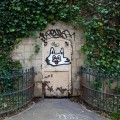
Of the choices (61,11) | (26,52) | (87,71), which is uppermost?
(61,11)

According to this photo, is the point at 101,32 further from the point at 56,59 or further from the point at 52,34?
the point at 56,59

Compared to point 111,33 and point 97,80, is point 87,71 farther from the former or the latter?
point 111,33

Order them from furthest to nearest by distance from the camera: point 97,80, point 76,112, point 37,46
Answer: point 37,46, point 97,80, point 76,112

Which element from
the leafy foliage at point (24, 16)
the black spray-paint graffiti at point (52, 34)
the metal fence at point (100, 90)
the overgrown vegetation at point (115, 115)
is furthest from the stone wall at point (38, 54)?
the overgrown vegetation at point (115, 115)

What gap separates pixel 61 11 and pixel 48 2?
45 centimetres

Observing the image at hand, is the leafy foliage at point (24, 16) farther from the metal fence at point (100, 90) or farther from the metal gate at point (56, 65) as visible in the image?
the metal fence at point (100, 90)

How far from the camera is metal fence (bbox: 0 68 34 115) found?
6.60 m

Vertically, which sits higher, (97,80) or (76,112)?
(97,80)

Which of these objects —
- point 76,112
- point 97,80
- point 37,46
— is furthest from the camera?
point 37,46

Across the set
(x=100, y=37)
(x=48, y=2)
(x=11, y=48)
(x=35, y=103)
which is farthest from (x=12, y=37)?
(x=100, y=37)

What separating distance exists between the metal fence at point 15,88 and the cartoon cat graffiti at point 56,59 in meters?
0.59

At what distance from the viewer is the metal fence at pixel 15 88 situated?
6598mm

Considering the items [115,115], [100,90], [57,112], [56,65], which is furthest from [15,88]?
[115,115]

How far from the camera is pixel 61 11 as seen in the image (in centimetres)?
769
